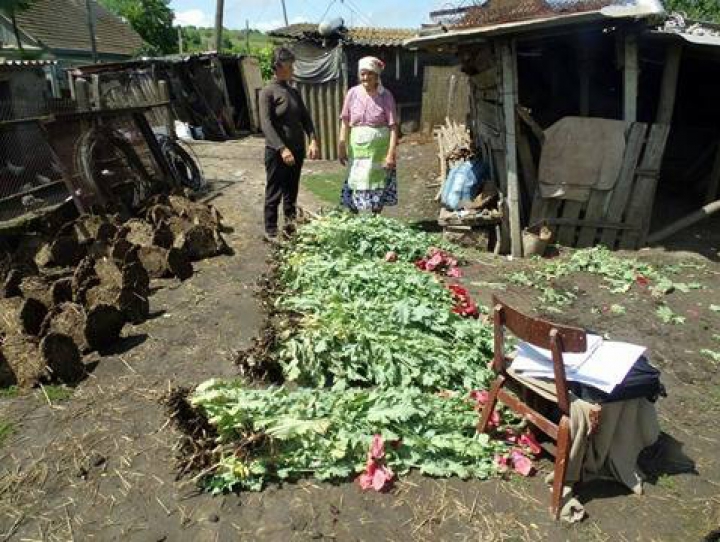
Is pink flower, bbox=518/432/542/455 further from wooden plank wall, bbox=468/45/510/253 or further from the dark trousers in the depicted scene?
wooden plank wall, bbox=468/45/510/253

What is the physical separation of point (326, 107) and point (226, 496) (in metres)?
12.7

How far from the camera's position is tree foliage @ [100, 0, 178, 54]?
126 feet

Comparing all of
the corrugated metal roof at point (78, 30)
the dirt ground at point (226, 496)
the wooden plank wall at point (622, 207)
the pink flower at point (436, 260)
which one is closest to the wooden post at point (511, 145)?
the wooden plank wall at point (622, 207)

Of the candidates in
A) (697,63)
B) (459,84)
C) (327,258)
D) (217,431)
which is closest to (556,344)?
(217,431)

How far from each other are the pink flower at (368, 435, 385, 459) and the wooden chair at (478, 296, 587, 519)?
2.19ft

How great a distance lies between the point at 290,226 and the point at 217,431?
3.53 m

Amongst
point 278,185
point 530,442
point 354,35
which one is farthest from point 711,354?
point 354,35

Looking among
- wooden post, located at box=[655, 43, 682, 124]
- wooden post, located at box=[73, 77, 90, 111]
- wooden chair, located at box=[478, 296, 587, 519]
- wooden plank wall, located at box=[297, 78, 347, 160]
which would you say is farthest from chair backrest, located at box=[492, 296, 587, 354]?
wooden post, located at box=[73, 77, 90, 111]

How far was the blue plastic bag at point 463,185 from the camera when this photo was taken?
27.3ft

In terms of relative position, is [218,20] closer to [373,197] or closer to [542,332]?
[373,197]

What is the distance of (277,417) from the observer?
3.35 metres

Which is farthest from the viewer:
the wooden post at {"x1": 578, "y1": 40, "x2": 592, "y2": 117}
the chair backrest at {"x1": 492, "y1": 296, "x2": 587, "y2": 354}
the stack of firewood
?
the wooden post at {"x1": 578, "y1": 40, "x2": 592, "y2": 117}

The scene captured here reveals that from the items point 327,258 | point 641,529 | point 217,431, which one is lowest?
point 641,529

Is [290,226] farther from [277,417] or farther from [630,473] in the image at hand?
[630,473]
